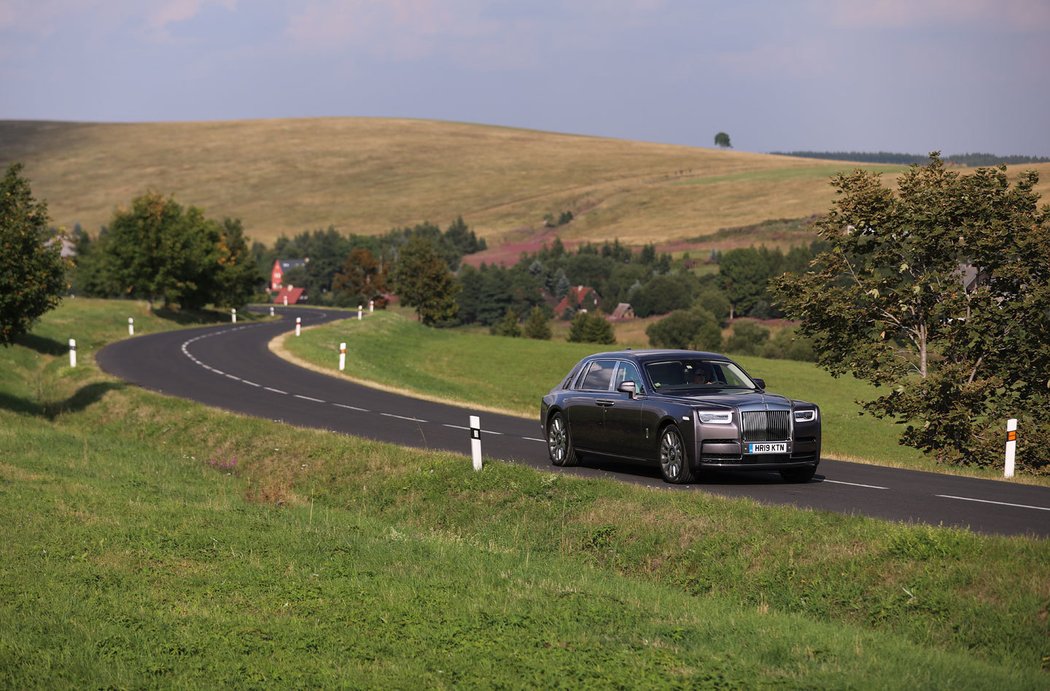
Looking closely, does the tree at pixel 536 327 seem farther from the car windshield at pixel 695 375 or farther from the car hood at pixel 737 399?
the car hood at pixel 737 399

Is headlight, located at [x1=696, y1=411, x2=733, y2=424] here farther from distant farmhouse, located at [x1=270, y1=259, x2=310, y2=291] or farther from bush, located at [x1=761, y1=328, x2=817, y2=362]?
distant farmhouse, located at [x1=270, y1=259, x2=310, y2=291]

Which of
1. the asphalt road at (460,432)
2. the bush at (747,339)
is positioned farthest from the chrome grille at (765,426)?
the bush at (747,339)

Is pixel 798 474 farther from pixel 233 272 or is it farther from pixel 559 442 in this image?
pixel 233 272

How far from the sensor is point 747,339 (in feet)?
293

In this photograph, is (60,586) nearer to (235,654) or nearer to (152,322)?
(235,654)

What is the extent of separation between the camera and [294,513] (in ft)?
48.5

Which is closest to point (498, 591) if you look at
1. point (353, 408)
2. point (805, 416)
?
point (805, 416)

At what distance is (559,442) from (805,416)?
13.3 ft

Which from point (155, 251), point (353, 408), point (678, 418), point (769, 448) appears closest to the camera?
point (769, 448)

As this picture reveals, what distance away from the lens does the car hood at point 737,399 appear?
15664 millimetres

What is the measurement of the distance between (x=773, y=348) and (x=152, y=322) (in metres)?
39.1

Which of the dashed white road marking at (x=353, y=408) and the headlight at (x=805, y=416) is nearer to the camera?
the headlight at (x=805, y=416)

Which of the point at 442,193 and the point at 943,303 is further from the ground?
the point at 442,193

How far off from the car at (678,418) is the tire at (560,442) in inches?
0.6
